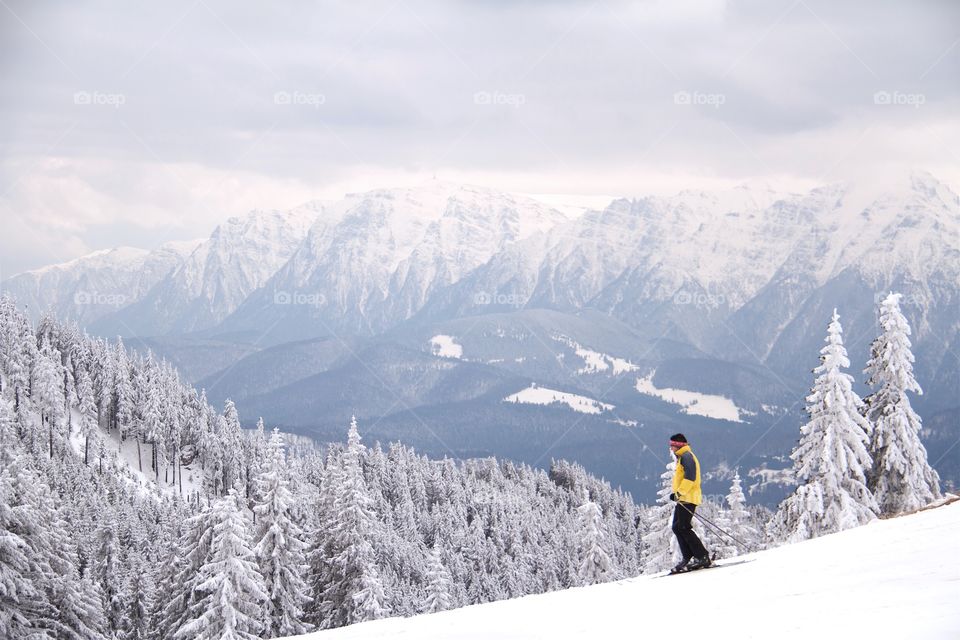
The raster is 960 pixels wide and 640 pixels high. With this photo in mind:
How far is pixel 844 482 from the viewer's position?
34469 mm

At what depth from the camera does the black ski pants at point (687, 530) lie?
1817 centimetres


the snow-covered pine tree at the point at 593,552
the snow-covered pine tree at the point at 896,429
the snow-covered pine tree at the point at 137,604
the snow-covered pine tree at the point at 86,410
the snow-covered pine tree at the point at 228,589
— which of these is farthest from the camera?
the snow-covered pine tree at the point at 86,410

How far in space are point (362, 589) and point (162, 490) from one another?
228 ft

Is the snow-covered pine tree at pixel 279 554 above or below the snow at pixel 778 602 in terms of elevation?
below

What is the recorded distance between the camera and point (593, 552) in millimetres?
53938

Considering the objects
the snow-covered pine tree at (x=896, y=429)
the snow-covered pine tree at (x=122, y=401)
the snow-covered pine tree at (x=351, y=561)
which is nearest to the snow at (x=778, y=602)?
the snow-covered pine tree at (x=896, y=429)

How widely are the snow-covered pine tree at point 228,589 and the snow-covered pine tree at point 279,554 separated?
2698 mm

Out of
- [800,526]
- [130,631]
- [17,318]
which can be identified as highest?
[17,318]

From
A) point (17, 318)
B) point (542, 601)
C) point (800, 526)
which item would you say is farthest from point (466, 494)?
point (542, 601)

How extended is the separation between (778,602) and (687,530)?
4642 millimetres

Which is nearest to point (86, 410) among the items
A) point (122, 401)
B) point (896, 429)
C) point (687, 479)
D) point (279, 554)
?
point (122, 401)

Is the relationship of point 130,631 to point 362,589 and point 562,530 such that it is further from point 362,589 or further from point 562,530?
point 562,530

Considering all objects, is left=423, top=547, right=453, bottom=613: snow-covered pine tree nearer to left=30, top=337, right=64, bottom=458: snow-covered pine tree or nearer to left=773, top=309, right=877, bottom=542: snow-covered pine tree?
left=773, top=309, right=877, bottom=542: snow-covered pine tree

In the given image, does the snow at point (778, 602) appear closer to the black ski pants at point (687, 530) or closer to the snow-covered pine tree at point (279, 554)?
the black ski pants at point (687, 530)
